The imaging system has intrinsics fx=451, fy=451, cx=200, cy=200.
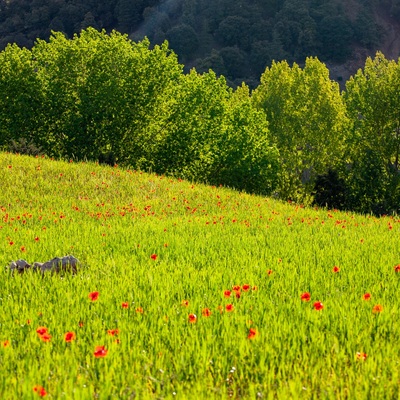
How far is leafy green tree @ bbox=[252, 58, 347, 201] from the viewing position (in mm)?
38469

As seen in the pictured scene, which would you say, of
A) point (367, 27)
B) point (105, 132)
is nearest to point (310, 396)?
point (105, 132)

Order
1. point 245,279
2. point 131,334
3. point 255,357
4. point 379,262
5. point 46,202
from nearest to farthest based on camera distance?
1. point 255,357
2. point 131,334
3. point 245,279
4. point 379,262
5. point 46,202

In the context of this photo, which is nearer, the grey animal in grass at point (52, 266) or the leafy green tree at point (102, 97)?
the grey animal in grass at point (52, 266)

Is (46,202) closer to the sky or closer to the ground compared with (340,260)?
closer to the ground

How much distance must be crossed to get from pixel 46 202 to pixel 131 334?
40.0 feet

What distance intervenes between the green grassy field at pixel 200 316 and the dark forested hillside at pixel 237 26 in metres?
99.6

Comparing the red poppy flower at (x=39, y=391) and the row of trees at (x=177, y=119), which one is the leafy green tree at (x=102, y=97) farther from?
the red poppy flower at (x=39, y=391)

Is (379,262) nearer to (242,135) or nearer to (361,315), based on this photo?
(361,315)

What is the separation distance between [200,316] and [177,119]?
32631 millimetres

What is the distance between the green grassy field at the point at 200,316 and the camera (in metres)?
3.70

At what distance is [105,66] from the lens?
116 feet

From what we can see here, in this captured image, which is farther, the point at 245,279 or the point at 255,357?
the point at 245,279

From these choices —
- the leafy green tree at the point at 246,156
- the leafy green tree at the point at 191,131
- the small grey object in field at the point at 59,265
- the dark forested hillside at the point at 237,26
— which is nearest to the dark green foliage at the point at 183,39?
the dark forested hillside at the point at 237,26

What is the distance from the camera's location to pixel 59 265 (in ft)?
23.8
